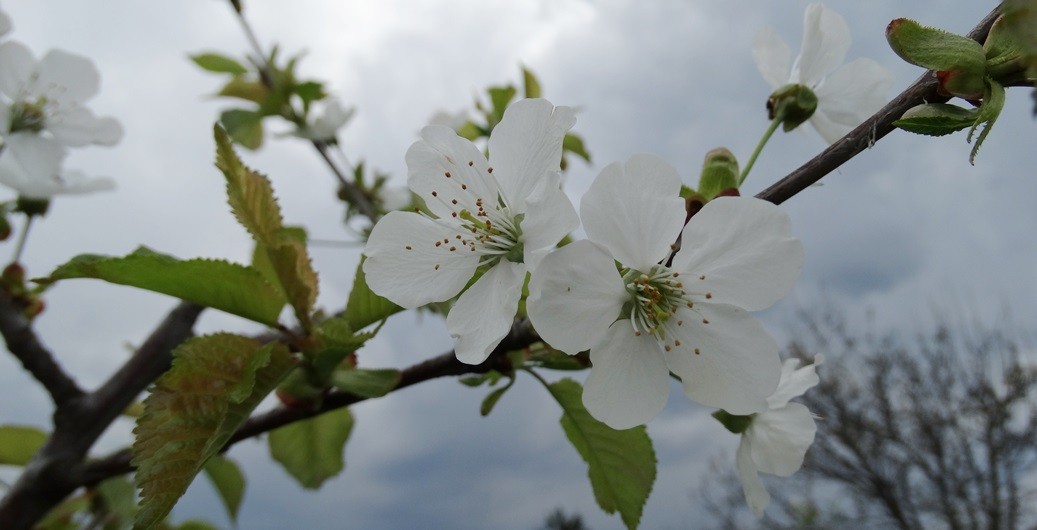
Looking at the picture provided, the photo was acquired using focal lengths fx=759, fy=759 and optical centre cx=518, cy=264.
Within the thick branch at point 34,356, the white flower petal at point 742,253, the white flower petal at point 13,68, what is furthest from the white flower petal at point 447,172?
the white flower petal at point 13,68

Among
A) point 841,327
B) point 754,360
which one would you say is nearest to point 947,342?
point 841,327

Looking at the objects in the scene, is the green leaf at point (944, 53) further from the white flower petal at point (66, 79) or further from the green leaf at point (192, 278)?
the white flower petal at point (66, 79)

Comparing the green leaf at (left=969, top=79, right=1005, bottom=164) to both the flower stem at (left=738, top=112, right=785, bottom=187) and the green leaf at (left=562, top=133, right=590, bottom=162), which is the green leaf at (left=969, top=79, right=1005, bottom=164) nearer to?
the flower stem at (left=738, top=112, right=785, bottom=187)

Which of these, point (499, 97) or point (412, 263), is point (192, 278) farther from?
point (499, 97)

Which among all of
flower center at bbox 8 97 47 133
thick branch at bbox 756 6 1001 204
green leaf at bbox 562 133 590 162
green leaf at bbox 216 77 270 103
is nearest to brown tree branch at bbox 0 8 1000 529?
thick branch at bbox 756 6 1001 204

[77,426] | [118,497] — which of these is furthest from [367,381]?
[118,497]

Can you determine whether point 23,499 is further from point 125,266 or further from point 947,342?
point 947,342
